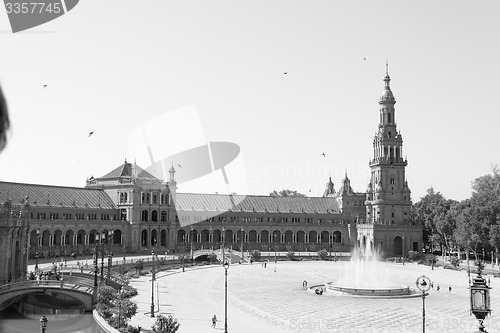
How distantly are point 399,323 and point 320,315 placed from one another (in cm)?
679

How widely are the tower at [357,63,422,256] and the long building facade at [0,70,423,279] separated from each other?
217 millimetres

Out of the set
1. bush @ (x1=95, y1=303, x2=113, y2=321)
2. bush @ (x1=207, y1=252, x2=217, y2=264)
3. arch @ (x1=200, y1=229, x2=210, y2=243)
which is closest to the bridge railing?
bush @ (x1=95, y1=303, x2=113, y2=321)

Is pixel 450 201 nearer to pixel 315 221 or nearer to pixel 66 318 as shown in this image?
pixel 315 221

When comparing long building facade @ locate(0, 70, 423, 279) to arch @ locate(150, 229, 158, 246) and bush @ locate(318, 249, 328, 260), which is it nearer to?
arch @ locate(150, 229, 158, 246)

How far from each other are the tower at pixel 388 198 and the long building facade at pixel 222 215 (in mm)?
217

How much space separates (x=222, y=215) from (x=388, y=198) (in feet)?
124

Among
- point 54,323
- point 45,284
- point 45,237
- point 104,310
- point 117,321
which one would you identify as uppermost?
point 45,237

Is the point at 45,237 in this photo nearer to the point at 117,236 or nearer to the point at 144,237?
the point at 117,236

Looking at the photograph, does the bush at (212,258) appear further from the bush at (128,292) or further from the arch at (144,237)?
the bush at (128,292)

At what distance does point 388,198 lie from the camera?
129 m

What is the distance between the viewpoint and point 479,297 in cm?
1573

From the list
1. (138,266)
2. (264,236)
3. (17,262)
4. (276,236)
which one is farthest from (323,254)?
(17,262)

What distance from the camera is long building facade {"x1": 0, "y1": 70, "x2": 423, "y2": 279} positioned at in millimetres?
105562

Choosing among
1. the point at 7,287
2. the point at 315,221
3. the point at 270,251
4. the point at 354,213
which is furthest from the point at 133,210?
the point at 7,287
